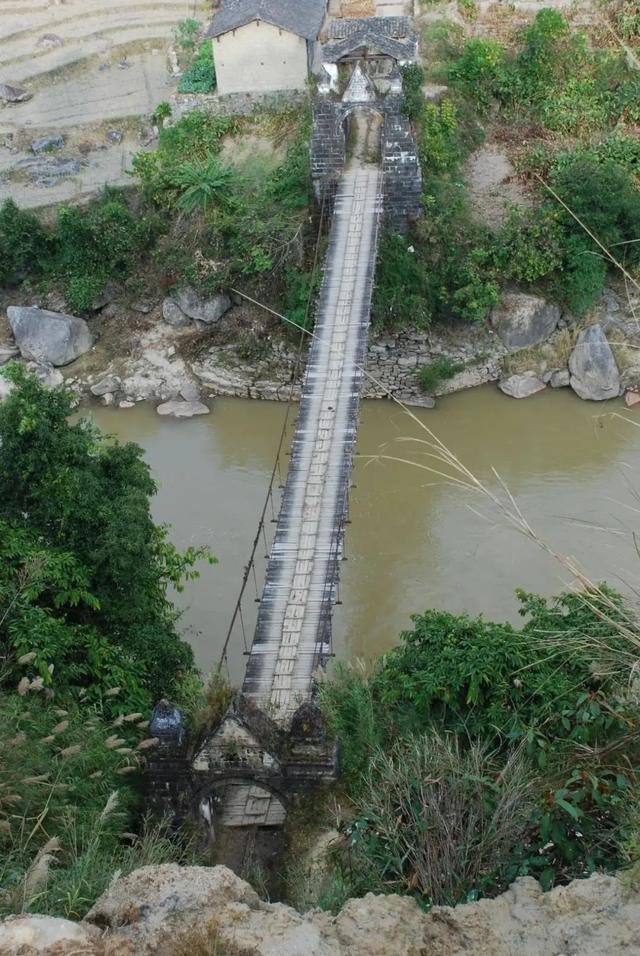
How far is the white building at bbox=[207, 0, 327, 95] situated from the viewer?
17703mm

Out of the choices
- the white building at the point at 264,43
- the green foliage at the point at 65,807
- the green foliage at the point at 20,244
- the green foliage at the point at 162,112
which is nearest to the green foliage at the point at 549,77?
the white building at the point at 264,43

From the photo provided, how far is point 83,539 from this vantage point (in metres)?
9.37

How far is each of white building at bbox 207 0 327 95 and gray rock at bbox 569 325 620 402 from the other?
7.55m

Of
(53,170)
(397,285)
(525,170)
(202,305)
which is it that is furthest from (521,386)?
(53,170)

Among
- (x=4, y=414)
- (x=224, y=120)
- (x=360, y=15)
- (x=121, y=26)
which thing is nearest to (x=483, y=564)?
(x=4, y=414)

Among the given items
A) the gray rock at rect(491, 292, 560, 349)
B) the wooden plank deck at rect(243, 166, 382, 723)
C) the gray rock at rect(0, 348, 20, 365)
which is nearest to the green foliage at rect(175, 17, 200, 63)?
the wooden plank deck at rect(243, 166, 382, 723)

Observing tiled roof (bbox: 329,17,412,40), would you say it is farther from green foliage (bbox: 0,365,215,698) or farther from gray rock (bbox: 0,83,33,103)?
green foliage (bbox: 0,365,215,698)

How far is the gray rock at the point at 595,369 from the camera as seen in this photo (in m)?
15.8

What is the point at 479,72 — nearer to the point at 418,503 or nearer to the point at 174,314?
the point at 174,314

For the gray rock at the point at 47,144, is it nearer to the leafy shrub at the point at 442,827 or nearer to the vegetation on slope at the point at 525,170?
the vegetation on slope at the point at 525,170

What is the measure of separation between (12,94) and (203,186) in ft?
24.9

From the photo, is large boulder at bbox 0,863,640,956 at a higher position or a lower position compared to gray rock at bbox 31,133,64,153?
lower

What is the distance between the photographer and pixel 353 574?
42.1 ft

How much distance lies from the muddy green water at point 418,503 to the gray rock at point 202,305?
1686mm
